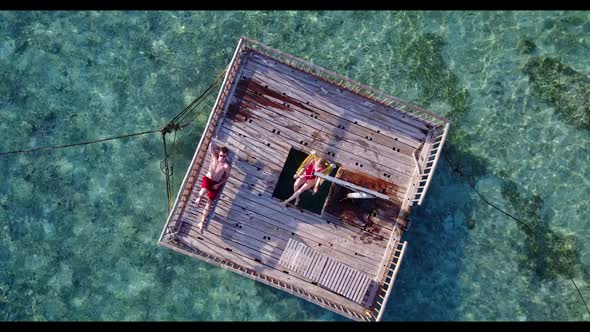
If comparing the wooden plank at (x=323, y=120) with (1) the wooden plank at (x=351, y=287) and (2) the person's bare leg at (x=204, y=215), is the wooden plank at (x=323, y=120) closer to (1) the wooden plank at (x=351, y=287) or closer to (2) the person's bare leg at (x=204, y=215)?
(2) the person's bare leg at (x=204, y=215)

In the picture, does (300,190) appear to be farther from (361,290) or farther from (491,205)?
(491,205)

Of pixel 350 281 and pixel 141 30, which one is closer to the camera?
pixel 350 281

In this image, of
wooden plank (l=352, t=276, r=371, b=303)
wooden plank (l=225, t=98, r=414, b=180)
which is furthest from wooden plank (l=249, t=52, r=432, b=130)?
wooden plank (l=352, t=276, r=371, b=303)

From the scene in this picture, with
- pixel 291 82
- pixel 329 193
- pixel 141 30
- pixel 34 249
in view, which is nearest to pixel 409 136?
pixel 329 193

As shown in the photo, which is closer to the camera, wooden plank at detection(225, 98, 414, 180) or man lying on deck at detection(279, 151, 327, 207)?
man lying on deck at detection(279, 151, 327, 207)

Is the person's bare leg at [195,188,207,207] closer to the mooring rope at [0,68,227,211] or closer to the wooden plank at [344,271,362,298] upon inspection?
the mooring rope at [0,68,227,211]

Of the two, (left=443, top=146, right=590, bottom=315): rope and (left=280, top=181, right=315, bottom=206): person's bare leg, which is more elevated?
(left=443, top=146, right=590, bottom=315): rope
